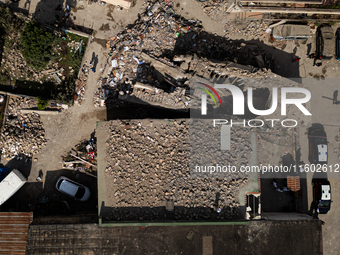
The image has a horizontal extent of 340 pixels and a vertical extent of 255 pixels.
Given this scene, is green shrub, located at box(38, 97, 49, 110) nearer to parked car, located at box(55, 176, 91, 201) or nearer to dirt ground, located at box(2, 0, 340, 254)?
dirt ground, located at box(2, 0, 340, 254)

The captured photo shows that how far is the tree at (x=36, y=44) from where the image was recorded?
1123 cm

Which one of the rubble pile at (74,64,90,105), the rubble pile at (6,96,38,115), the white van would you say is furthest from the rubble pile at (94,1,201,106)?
the white van

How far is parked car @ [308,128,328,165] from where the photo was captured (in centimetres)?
1273

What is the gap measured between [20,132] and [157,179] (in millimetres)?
8672

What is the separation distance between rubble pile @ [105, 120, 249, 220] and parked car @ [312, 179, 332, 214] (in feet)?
17.1

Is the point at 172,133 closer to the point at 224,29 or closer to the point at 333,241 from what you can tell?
the point at 224,29

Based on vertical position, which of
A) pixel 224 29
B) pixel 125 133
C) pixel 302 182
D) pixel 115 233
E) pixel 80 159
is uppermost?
pixel 224 29

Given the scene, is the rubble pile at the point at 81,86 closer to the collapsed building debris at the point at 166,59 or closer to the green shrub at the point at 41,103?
the collapsed building debris at the point at 166,59

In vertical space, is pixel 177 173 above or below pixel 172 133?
below

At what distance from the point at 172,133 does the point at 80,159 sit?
5766 mm

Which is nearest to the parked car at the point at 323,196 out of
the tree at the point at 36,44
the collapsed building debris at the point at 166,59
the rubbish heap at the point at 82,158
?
the collapsed building debris at the point at 166,59

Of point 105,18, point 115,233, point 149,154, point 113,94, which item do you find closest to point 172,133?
point 149,154

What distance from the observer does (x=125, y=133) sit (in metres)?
11.2

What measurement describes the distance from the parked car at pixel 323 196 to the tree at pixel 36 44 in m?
17.2
